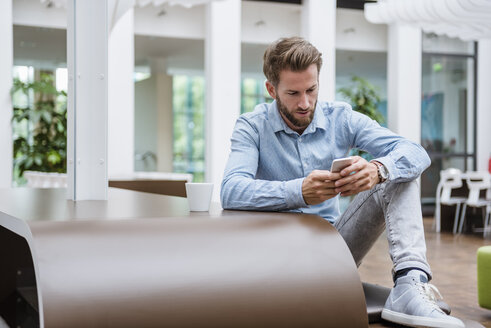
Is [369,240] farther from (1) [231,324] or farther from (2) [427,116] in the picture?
(2) [427,116]

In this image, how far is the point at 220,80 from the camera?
9617 mm

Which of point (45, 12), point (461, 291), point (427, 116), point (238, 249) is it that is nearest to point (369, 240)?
point (238, 249)

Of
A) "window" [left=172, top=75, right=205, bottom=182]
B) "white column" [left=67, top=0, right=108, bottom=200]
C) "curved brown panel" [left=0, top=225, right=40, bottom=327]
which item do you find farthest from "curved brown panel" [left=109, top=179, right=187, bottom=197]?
"window" [left=172, top=75, right=205, bottom=182]

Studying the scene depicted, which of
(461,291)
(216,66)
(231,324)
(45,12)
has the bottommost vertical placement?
(461,291)

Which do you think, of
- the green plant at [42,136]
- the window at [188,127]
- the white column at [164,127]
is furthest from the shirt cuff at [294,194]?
the window at [188,127]

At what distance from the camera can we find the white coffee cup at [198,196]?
81.1 inches

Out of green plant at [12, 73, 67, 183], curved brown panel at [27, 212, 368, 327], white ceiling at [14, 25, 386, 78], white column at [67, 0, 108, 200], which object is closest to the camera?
curved brown panel at [27, 212, 368, 327]

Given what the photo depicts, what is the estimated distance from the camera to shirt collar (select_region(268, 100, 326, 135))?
2.42m

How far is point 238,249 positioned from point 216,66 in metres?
8.05

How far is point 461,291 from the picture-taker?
4160mm

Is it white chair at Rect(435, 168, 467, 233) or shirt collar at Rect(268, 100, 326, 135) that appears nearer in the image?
shirt collar at Rect(268, 100, 326, 135)

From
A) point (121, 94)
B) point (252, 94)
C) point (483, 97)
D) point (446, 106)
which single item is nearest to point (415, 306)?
point (121, 94)

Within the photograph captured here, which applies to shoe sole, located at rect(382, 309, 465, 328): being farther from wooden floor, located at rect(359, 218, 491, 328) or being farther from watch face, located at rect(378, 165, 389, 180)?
watch face, located at rect(378, 165, 389, 180)

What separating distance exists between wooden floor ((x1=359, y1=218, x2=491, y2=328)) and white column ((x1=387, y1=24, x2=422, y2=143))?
278 centimetres
